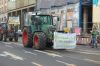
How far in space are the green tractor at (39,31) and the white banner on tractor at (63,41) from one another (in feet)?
4.06

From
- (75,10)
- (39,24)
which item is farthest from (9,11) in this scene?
(39,24)

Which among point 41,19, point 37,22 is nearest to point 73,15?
point 41,19

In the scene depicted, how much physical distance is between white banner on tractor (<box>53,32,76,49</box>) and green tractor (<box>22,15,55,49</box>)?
1237 millimetres

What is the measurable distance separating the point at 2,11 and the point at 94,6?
180ft

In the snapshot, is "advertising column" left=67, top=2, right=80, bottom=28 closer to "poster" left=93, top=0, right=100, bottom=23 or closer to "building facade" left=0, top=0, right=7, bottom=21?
"poster" left=93, top=0, right=100, bottom=23

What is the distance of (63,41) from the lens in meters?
23.9

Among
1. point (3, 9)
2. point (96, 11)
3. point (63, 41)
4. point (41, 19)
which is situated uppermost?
point (3, 9)

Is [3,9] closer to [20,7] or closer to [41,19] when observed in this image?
[20,7]

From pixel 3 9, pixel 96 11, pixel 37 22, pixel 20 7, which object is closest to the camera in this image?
pixel 37 22

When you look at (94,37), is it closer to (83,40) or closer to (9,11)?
(83,40)

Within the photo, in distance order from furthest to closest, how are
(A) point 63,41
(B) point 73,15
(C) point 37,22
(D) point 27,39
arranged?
(B) point 73,15 → (D) point 27,39 → (C) point 37,22 → (A) point 63,41

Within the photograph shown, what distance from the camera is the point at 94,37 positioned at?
29.2m

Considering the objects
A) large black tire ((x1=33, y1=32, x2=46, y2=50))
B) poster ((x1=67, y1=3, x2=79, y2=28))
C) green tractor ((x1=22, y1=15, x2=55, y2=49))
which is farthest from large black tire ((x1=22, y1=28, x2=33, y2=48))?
poster ((x1=67, y1=3, x2=79, y2=28))

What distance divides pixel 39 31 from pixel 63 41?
3015 mm
